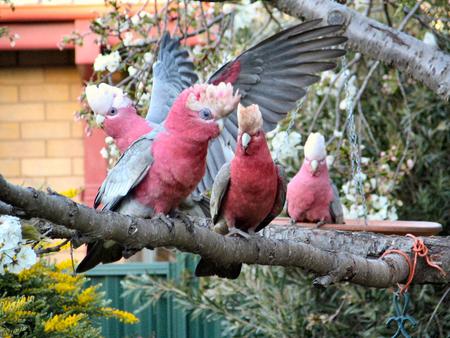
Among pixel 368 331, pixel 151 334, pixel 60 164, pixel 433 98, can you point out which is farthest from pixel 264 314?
pixel 60 164

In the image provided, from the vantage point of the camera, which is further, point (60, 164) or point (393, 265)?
point (60, 164)

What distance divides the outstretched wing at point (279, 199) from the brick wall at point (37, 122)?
4105 mm

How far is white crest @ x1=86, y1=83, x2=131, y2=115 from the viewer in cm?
318

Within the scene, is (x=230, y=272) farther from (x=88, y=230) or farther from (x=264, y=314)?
(x=264, y=314)

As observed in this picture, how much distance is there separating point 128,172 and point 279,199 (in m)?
0.52

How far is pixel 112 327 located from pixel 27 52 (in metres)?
2.32

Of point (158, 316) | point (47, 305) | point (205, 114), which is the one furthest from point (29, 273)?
point (158, 316)

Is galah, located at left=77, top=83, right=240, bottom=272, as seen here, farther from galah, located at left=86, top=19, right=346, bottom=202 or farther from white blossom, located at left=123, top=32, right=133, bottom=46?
white blossom, located at left=123, top=32, right=133, bottom=46

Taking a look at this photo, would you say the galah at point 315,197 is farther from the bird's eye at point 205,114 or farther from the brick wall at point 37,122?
the brick wall at point 37,122

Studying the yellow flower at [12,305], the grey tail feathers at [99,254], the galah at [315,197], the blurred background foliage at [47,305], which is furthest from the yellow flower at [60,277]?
the grey tail feathers at [99,254]

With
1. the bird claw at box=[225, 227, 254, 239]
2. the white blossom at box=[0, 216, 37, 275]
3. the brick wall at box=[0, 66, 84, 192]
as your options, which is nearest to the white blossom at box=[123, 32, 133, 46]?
the bird claw at box=[225, 227, 254, 239]

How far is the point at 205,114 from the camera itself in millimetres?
2588

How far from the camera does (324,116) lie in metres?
5.29

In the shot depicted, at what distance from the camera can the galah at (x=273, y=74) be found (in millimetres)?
3291
